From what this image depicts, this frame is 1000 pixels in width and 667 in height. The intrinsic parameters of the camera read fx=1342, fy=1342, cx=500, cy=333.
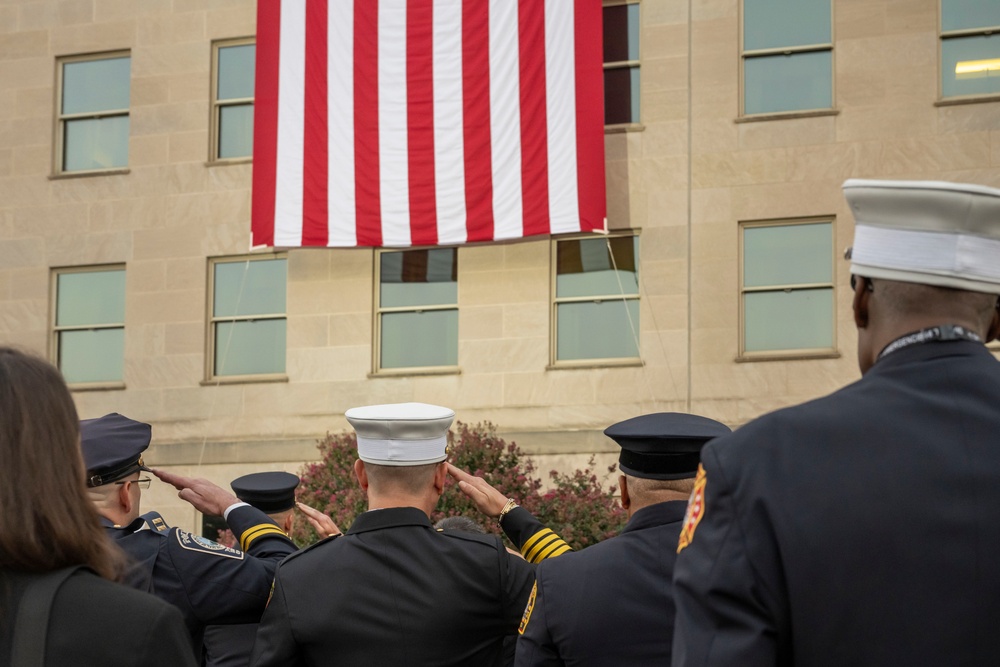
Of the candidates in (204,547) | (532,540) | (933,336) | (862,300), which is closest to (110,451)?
(204,547)

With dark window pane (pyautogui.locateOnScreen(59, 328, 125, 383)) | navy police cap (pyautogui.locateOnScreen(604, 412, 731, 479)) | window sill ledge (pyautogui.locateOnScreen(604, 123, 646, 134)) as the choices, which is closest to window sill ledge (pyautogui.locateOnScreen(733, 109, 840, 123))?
window sill ledge (pyautogui.locateOnScreen(604, 123, 646, 134))

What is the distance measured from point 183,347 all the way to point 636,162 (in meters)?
6.30

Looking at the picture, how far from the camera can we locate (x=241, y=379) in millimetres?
17156

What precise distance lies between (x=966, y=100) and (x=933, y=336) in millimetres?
13951

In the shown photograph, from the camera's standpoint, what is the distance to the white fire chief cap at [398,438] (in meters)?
3.90

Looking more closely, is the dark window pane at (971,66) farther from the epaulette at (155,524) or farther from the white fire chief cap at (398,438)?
the epaulette at (155,524)

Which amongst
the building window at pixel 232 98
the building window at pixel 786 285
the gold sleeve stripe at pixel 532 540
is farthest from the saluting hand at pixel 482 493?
the building window at pixel 232 98

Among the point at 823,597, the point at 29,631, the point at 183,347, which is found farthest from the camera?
the point at 183,347

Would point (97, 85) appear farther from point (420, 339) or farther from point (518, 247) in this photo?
point (518, 247)

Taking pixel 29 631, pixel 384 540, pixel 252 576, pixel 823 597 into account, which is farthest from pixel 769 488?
pixel 252 576

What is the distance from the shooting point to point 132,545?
391cm

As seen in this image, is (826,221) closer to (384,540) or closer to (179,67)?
(179,67)

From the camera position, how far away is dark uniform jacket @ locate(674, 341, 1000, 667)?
1.99 meters

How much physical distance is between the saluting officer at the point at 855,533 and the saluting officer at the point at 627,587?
1.52 metres
